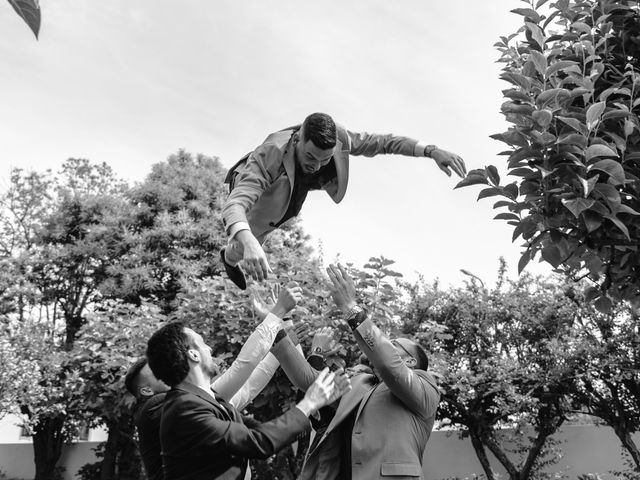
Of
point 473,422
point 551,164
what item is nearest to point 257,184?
point 551,164

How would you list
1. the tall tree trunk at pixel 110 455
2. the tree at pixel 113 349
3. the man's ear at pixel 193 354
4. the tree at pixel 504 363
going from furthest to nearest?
the tall tree trunk at pixel 110 455 < the tree at pixel 504 363 < the tree at pixel 113 349 < the man's ear at pixel 193 354

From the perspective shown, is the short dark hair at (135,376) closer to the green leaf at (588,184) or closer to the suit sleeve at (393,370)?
the suit sleeve at (393,370)

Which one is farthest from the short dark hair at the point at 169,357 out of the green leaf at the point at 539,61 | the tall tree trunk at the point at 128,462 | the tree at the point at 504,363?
the tall tree trunk at the point at 128,462

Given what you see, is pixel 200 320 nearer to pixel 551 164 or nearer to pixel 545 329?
pixel 545 329

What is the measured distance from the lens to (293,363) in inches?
131

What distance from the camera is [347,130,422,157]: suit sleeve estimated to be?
343cm

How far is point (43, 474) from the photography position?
63.5ft

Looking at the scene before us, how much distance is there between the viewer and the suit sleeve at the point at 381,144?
343cm

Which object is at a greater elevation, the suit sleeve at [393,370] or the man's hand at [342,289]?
the man's hand at [342,289]

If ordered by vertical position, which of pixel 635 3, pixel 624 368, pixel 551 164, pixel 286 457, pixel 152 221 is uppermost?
pixel 152 221

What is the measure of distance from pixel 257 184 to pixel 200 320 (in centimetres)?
777

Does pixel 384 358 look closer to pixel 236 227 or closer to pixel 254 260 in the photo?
pixel 254 260

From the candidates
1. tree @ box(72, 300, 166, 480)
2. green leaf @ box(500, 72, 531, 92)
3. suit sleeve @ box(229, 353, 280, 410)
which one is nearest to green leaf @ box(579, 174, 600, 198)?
green leaf @ box(500, 72, 531, 92)

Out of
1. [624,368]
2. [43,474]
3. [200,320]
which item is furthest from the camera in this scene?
[43,474]
